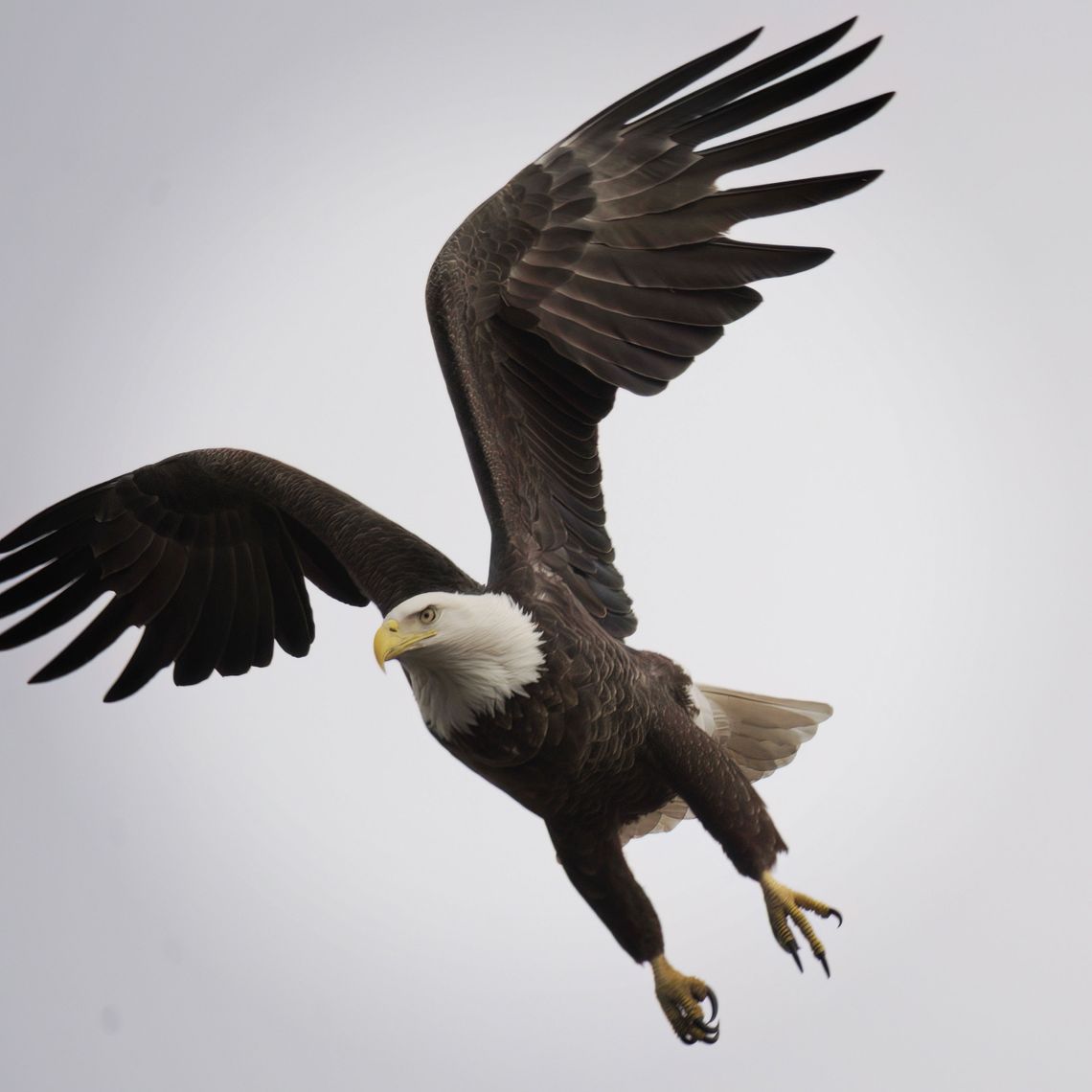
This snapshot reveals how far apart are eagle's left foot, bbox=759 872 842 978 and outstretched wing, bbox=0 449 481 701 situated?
6.34 ft

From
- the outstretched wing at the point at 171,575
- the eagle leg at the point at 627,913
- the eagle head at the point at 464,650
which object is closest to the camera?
the eagle head at the point at 464,650

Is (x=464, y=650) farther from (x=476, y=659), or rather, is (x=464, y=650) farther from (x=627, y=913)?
(x=627, y=913)

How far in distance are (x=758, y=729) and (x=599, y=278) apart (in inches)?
61.8

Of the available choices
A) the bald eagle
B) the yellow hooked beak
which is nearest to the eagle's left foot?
the bald eagle

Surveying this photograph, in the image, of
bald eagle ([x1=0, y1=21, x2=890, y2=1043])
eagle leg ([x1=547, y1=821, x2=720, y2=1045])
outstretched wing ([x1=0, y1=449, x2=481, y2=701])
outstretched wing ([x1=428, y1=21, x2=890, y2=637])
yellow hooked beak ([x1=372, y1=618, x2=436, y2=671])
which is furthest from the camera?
outstretched wing ([x1=0, y1=449, x2=481, y2=701])

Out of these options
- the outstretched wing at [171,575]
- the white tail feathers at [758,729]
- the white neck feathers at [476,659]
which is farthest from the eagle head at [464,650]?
the outstretched wing at [171,575]

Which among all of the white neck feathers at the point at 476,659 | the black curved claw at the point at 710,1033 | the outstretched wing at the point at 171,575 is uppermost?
the outstretched wing at the point at 171,575

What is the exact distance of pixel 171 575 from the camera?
6758 mm

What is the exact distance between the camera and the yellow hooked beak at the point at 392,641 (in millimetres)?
4977

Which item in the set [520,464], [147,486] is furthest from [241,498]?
[520,464]

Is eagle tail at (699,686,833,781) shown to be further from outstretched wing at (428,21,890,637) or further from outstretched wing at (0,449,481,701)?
outstretched wing at (0,449,481,701)

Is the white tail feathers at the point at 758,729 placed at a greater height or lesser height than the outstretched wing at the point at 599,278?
lesser

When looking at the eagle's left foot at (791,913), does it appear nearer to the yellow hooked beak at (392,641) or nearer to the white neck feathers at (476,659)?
the white neck feathers at (476,659)

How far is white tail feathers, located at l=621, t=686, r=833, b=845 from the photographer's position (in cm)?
646
